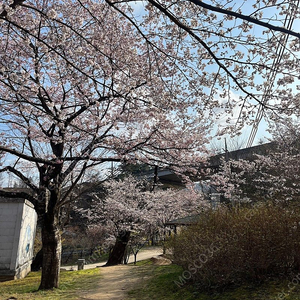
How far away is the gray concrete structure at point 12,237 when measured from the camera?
Result: 9.32 metres

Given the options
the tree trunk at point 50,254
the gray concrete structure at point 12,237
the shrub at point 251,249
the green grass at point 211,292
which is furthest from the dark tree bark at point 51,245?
the shrub at point 251,249

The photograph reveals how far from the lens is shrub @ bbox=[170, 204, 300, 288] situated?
16.6 ft

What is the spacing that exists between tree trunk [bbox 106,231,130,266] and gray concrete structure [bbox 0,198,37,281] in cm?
491

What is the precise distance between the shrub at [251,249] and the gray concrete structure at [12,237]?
6.62 m

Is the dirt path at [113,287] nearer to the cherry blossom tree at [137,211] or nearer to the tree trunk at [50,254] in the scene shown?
the tree trunk at [50,254]

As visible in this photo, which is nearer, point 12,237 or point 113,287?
point 113,287

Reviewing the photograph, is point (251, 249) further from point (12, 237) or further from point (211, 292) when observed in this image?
point (12, 237)

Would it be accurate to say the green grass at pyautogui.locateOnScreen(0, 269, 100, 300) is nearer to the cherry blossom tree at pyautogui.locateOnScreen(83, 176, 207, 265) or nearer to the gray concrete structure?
the gray concrete structure

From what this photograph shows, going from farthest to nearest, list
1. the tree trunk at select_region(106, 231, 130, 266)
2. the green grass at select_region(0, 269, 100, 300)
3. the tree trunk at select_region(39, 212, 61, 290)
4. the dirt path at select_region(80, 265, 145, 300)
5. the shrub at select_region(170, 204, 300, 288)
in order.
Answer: the tree trunk at select_region(106, 231, 130, 266)
the tree trunk at select_region(39, 212, 61, 290)
the green grass at select_region(0, 269, 100, 300)
the dirt path at select_region(80, 265, 145, 300)
the shrub at select_region(170, 204, 300, 288)

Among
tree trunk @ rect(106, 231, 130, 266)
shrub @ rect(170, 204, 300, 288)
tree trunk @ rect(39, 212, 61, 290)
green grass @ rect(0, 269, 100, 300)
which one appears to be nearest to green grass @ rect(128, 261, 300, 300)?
shrub @ rect(170, 204, 300, 288)

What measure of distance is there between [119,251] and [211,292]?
10.3 m

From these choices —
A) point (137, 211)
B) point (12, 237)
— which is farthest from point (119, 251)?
point (12, 237)

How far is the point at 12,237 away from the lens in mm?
9656

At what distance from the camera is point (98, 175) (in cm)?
1587
